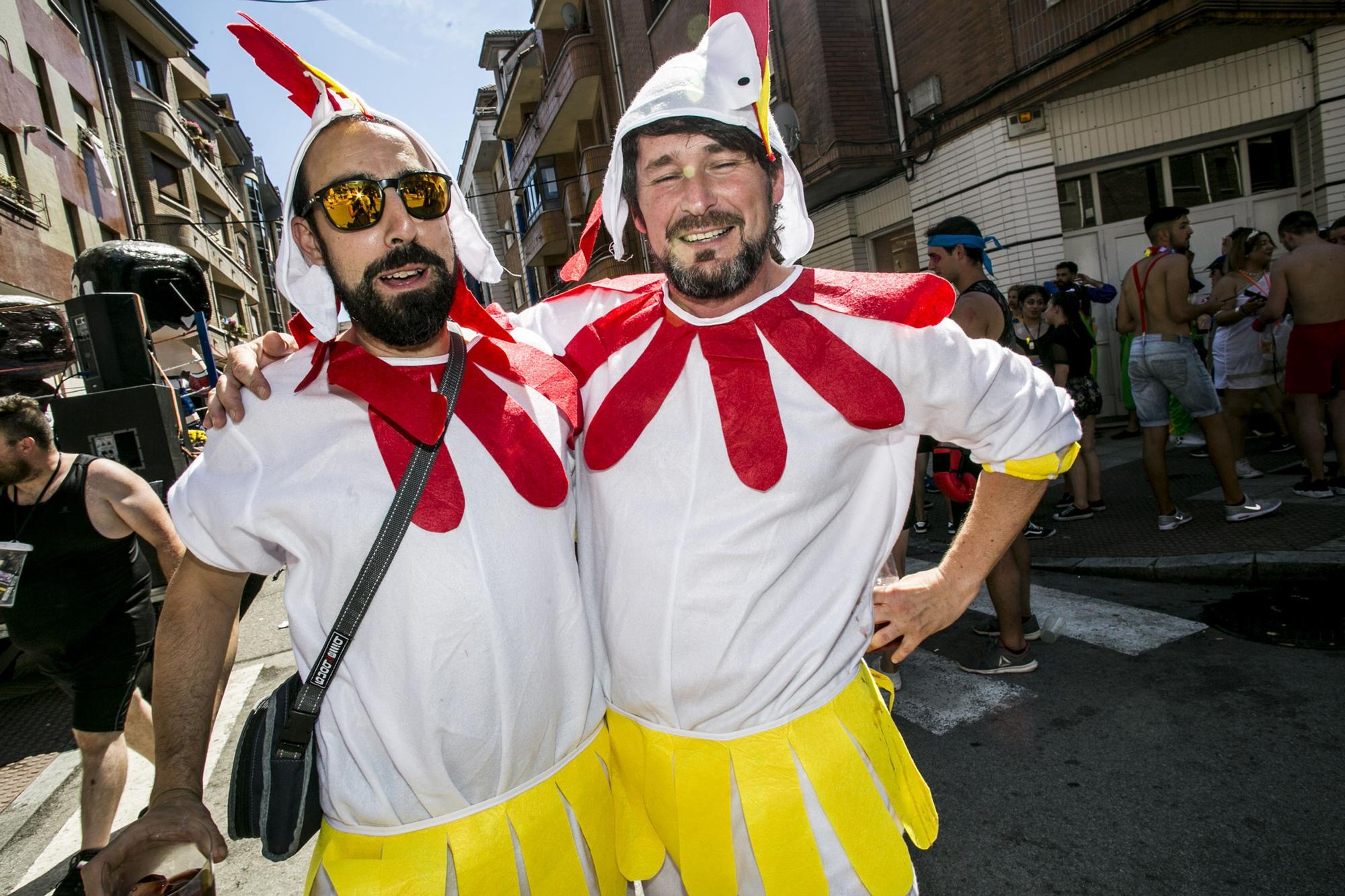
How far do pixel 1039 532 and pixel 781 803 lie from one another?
5584mm

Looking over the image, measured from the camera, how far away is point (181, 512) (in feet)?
5.26

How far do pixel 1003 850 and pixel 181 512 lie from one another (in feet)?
8.99

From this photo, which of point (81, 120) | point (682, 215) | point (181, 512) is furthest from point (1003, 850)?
point (81, 120)

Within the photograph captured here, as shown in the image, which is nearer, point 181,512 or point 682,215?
point 181,512

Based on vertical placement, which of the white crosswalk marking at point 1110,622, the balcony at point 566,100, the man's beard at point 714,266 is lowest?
the white crosswalk marking at point 1110,622

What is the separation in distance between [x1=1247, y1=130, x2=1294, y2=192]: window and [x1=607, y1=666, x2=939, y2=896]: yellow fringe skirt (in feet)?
35.0

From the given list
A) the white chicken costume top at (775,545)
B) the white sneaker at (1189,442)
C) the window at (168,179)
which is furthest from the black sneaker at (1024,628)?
the window at (168,179)

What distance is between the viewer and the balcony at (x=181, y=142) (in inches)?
901

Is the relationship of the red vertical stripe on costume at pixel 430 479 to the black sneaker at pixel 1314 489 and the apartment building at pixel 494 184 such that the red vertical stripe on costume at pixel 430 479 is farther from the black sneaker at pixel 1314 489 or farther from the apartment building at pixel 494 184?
the apartment building at pixel 494 184

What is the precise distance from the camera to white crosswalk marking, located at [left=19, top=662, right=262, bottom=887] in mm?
3701

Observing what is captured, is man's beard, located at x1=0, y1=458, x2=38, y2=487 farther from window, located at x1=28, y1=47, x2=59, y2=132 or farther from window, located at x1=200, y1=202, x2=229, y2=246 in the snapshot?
window, located at x1=200, y1=202, x2=229, y2=246

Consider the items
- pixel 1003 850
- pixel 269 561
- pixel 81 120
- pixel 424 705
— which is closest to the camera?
pixel 424 705

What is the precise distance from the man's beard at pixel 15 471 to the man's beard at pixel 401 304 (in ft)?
9.38

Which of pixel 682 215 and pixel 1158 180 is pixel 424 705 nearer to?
pixel 682 215
